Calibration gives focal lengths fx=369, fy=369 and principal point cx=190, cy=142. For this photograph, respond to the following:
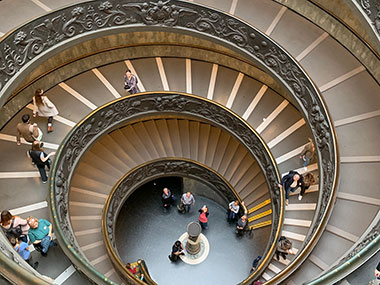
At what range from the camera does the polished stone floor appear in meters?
12.6

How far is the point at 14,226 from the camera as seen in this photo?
24.0 ft

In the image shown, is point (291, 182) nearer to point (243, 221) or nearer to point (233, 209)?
point (243, 221)

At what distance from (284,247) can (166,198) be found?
561cm

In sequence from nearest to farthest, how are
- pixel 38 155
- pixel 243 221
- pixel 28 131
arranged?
pixel 38 155 → pixel 28 131 → pixel 243 221

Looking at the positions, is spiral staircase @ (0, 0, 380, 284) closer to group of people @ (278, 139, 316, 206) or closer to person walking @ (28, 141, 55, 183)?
group of people @ (278, 139, 316, 206)

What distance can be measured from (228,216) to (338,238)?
604cm

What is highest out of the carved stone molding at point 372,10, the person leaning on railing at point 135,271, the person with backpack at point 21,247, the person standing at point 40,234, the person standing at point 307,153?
the carved stone molding at point 372,10

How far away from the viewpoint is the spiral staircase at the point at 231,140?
26.2ft

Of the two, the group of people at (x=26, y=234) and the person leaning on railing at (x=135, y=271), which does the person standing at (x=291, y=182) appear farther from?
the group of people at (x=26, y=234)

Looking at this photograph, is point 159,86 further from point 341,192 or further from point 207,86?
point 341,192

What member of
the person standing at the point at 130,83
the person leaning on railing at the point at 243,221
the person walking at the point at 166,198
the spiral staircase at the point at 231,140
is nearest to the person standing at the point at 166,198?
the person walking at the point at 166,198

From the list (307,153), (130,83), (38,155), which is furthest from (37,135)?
(307,153)

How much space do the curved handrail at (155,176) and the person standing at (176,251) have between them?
1.86m

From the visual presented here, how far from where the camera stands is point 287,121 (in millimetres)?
11281
